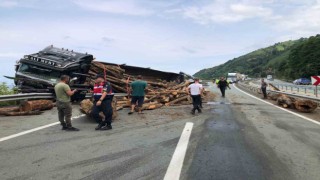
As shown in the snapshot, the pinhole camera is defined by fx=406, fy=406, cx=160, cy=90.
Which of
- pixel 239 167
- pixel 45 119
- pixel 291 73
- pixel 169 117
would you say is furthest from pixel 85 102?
pixel 291 73

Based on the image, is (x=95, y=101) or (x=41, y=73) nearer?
(x=95, y=101)

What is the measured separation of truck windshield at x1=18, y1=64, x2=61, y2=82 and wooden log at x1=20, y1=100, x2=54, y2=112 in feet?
8.31

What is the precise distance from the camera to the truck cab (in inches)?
729

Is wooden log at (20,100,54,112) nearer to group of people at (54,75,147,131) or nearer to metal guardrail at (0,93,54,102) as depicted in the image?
metal guardrail at (0,93,54,102)

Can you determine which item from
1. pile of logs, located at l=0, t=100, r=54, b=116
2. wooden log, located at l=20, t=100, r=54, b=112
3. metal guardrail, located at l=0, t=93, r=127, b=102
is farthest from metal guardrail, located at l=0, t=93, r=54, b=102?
wooden log, located at l=20, t=100, r=54, b=112

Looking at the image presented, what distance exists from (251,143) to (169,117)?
231 inches

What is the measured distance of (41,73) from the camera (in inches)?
750

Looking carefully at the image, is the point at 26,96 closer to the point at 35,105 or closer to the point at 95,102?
the point at 35,105

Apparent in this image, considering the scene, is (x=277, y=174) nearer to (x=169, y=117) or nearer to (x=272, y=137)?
(x=272, y=137)

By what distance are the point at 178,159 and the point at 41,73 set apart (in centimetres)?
1309

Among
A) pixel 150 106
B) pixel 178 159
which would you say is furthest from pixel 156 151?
pixel 150 106

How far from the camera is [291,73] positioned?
122 meters

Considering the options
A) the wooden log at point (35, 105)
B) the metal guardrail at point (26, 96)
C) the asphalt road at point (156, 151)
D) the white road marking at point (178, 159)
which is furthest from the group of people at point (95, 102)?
the metal guardrail at point (26, 96)

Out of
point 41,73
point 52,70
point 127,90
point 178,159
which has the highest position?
point 52,70
